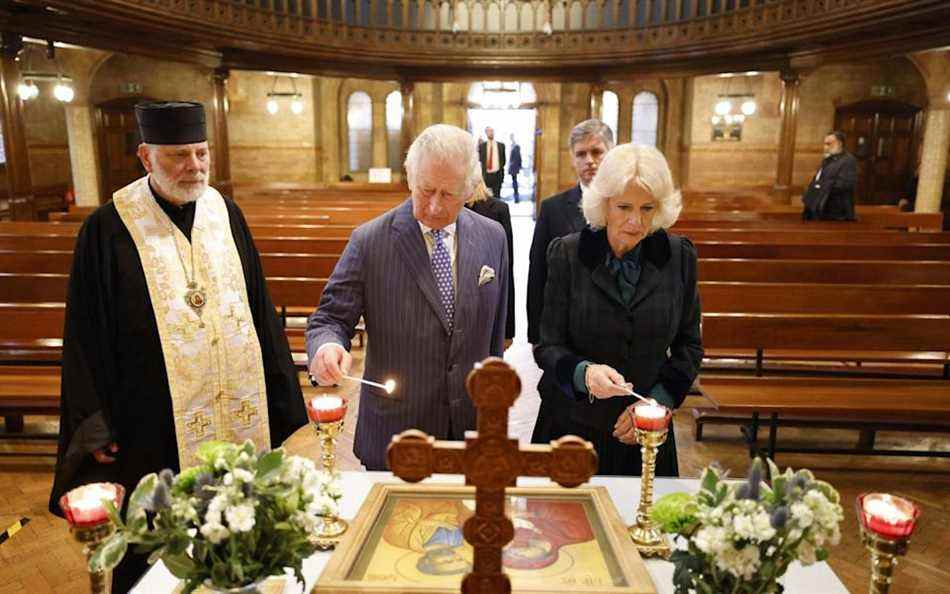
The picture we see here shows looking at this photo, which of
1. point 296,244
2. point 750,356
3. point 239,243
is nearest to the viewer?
point 239,243

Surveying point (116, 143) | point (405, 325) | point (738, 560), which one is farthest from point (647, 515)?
point (116, 143)

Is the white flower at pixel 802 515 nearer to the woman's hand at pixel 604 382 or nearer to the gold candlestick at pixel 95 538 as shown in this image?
the woman's hand at pixel 604 382

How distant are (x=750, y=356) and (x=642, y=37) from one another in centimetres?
897

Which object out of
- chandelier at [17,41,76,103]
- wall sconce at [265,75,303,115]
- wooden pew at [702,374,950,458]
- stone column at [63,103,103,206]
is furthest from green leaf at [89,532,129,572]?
wall sconce at [265,75,303,115]

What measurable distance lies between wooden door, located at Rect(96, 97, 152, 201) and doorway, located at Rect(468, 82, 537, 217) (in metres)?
6.93

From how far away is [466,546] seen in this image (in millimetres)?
1395

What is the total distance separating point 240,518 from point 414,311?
3.35 feet

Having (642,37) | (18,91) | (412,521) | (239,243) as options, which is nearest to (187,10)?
(18,91)

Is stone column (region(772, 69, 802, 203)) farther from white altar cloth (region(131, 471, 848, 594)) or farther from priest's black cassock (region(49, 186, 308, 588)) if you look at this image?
white altar cloth (region(131, 471, 848, 594))

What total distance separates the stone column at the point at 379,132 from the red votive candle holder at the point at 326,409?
16226mm

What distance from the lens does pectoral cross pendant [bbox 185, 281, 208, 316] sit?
7.26 ft

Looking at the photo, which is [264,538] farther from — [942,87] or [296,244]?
[942,87]

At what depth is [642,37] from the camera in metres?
12.1

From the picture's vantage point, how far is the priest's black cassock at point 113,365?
195 cm
